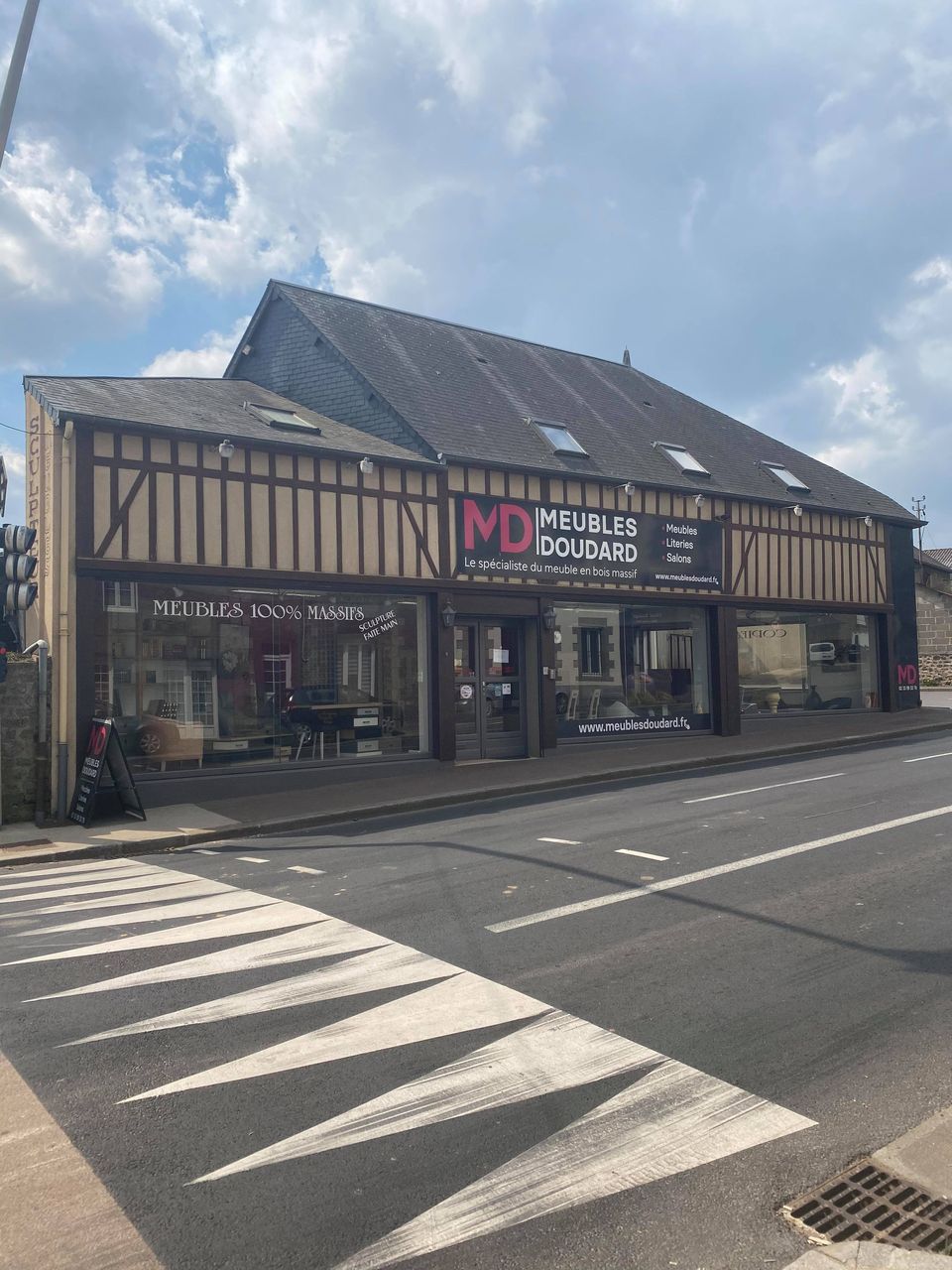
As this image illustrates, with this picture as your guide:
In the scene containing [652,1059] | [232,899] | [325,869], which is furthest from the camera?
[325,869]

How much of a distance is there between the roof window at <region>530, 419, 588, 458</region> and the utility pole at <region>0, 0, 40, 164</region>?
35.3ft

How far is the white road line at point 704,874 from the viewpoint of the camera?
22.2 ft

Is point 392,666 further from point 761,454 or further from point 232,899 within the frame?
point 761,454

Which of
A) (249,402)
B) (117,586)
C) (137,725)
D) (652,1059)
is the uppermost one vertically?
(249,402)

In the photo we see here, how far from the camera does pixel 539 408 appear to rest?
65.7 ft

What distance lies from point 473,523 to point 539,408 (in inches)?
179

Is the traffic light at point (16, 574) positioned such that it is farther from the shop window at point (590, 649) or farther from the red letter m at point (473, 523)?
the shop window at point (590, 649)

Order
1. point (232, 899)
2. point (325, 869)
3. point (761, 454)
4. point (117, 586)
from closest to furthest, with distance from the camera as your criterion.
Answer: point (232, 899) → point (325, 869) → point (117, 586) → point (761, 454)

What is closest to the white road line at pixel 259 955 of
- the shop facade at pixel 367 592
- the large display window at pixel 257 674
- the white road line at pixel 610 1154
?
the white road line at pixel 610 1154

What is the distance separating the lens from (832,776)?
13461 mm

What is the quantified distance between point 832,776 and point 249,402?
10753 millimetres

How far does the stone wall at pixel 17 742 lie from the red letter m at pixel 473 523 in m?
7.12

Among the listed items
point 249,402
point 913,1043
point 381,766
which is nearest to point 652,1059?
point 913,1043

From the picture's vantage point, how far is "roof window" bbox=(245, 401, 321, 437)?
15594 millimetres
